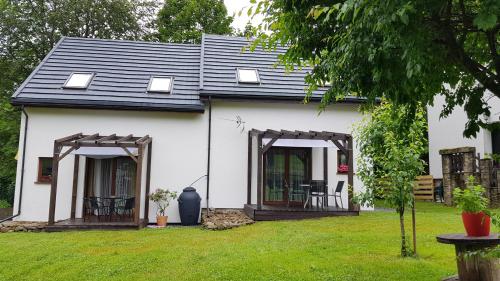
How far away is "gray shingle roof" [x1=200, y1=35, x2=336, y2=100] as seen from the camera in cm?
1311

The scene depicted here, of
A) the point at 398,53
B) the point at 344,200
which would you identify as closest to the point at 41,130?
the point at 344,200

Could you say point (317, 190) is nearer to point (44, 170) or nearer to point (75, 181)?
point (75, 181)

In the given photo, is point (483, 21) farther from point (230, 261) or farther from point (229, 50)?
point (229, 50)

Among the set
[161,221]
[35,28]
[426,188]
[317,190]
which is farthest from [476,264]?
[35,28]

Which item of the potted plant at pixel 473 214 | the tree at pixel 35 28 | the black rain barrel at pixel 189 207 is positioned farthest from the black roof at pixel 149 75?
the potted plant at pixel 473 214

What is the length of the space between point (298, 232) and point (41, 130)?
833 centimetres

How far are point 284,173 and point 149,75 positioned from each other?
224 inches

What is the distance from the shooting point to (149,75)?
46.5 ft

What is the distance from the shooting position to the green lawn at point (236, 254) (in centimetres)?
608

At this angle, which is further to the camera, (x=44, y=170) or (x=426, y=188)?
(x=426, y=188)

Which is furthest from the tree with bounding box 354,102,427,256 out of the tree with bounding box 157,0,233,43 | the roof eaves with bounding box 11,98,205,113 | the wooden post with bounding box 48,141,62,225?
the tree with bounding box 157,0,233,43

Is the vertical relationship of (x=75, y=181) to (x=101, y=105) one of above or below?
below

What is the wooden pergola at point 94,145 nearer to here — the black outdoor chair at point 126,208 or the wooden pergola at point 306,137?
the black outdoor chair at point 126,208

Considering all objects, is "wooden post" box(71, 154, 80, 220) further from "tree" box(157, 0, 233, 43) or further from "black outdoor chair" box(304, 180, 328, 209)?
"tree" box(157, 0, 233, 43)
